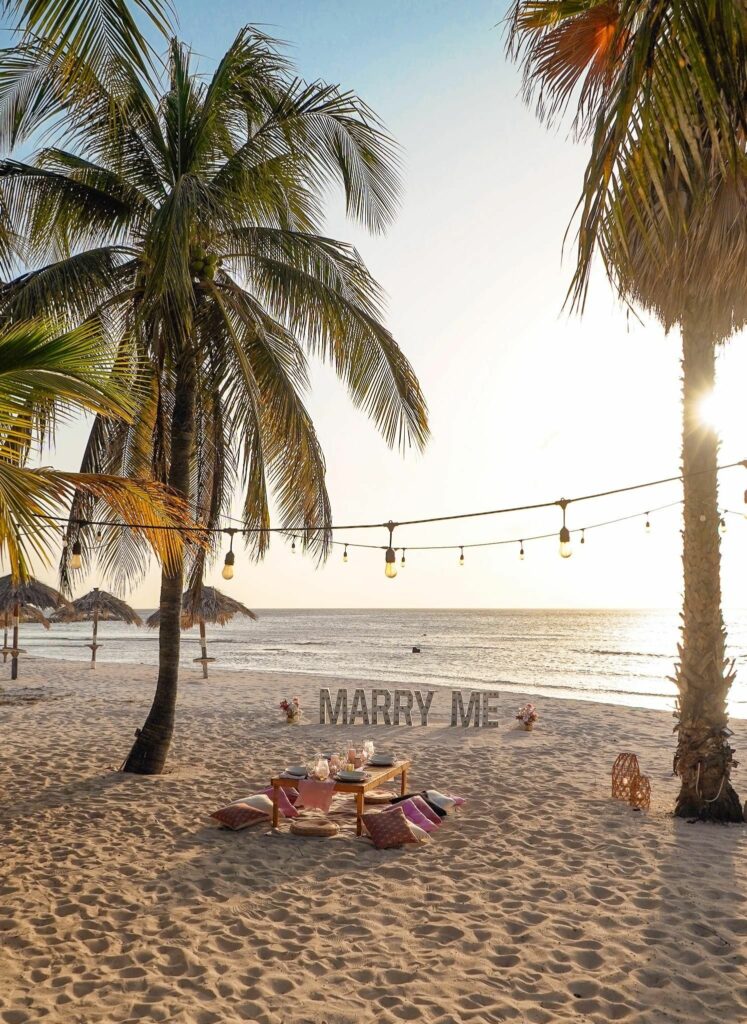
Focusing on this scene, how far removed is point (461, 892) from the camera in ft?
16.9

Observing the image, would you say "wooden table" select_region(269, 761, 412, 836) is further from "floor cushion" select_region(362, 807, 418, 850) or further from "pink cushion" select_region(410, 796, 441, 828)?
"pink cushion" select_region(410, 796, 441, 828)

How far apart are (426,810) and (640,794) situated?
2283 millimetres

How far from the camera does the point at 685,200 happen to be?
19.9 feet

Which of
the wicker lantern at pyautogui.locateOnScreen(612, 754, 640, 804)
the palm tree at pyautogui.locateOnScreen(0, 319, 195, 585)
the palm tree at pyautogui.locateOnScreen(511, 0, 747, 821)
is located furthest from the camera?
the wicker lantern at pyautogui.locateOnScreen(612, 754, 640, 804)

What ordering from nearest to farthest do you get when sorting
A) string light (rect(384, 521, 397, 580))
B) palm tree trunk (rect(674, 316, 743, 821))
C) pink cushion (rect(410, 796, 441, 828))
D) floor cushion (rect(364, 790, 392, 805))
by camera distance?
1. pink cushion (rect(410, 796, 441, 828))
2. palm tree trunk (rect(674, 316, 743, 821))
3. floor cushion (rect(364, 790, 392, 805))
4. string light (rect(384, 521, 397, 580))

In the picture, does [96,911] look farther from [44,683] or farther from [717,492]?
[44,683]

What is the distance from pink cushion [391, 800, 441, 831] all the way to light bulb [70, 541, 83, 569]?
419cm

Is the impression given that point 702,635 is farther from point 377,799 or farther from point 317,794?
point 317,794

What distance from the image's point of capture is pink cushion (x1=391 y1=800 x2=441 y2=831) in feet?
21.3

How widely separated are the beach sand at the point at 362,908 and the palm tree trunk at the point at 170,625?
0.31 metres

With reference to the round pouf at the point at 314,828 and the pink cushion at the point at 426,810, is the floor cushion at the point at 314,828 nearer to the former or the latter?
the round pouf at the point at 314,828

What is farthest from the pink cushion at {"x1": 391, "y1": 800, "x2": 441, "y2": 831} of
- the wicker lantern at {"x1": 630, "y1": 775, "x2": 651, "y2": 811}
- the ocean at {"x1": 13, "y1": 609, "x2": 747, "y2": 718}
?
the ocean at {"x1": 13, "y1": 609, "x2": 747, "y2": 718}

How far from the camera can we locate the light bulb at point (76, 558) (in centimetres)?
784

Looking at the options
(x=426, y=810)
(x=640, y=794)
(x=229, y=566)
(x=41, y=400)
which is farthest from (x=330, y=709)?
(x=41, y=400)
